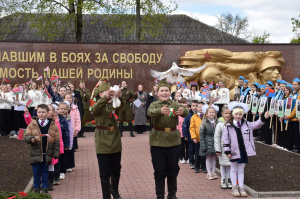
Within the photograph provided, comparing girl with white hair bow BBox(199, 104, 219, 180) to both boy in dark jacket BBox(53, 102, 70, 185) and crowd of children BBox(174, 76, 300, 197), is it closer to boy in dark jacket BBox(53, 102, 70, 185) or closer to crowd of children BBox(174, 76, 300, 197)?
crowd of children BBox(174, 76, 300, 197)

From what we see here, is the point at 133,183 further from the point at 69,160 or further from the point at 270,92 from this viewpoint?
the point at 270,92

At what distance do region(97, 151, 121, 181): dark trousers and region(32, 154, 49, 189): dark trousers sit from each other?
1.07 meters

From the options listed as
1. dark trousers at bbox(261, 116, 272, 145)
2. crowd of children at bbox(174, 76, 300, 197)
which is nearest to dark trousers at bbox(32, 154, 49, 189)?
crowd of children at bbox(174, 76, 300, 197)

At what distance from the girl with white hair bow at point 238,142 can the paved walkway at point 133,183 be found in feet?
1.02

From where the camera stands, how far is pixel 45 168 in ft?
23.9

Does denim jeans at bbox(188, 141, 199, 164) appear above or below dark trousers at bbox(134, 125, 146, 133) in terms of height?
above

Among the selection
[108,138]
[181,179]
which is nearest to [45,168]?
[108,138]

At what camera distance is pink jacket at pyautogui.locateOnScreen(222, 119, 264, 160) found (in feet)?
24.2

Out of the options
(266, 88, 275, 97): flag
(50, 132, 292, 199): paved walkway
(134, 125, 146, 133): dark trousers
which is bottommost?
Result: (134, 125, 146, 133): dark trousers

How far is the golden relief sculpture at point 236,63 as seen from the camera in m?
19.7

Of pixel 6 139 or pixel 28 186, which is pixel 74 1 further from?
pixel 28 186

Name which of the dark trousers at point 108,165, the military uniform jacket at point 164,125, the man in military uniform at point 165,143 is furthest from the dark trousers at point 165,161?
the dark trousers at point 108,165

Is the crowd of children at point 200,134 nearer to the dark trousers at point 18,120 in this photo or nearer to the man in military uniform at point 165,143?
the man in military uniform at point 165,143

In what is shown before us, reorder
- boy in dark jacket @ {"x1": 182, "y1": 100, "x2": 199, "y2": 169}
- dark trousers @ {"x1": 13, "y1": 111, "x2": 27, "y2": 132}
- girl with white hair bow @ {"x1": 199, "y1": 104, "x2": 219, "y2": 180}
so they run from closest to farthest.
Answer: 1. girl with white hair bow @ {"x1": 199, "y1": 104, "x2": 219, "y2": 180}
2. boy in dark jacket @ {"x1": 182, "y1": 100, "x2": 199, "y2": 169}
3. dark trousers @ {"x1": 13, "y1": 111, "x2": 27, "y2": 132}
